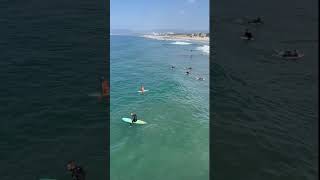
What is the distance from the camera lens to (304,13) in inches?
3113

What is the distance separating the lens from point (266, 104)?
44.3 m
